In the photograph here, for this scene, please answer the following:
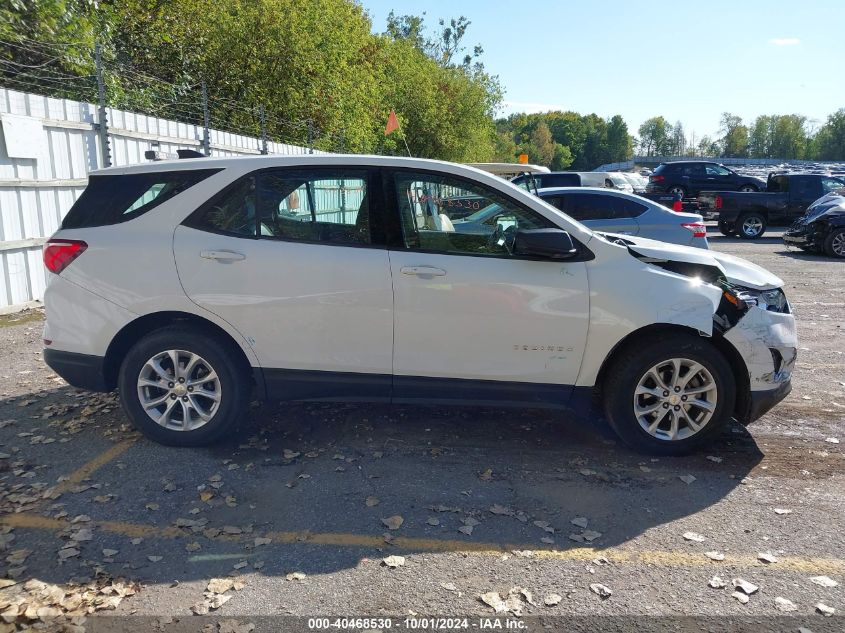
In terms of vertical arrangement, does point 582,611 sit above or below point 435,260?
below

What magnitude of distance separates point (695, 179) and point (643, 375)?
951 inches

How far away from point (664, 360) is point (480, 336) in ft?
3.93

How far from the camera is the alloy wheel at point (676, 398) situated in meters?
4.46

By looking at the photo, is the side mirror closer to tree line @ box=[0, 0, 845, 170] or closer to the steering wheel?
the steering wheel

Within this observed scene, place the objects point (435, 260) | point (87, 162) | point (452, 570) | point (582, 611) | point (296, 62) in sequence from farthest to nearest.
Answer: point (296, 62) < point (87, 162) < point (435, 260) < point (452, 570) < point (582, 611)

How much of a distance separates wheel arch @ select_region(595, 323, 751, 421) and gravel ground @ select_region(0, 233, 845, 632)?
440mm

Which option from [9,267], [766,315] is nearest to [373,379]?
[766,315]

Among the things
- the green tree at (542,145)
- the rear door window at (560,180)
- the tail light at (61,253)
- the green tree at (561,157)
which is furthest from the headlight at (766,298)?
the green tree at (561,157)

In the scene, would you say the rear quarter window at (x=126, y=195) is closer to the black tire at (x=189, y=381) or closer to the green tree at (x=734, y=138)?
the black tire at (x=189, y=381)

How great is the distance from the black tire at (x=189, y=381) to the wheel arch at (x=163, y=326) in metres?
0.04

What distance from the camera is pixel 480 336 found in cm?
441

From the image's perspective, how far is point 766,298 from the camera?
483 centimetres

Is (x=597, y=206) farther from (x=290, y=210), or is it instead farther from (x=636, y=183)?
(x=636, y=183)

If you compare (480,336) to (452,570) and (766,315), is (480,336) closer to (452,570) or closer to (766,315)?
(452,570)
